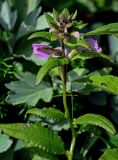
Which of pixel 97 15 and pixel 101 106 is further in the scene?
pixel 97 15

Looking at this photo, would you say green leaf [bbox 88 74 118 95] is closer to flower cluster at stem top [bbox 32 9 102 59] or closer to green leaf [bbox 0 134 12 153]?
flower cluster at stem top [bbox 32 9 102 59]

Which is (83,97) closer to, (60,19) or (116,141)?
(116,141)

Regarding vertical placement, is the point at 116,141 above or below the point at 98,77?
below

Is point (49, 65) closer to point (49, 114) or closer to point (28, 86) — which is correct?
point (49, 114)

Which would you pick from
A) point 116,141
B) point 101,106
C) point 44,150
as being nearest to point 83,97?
point 101,106

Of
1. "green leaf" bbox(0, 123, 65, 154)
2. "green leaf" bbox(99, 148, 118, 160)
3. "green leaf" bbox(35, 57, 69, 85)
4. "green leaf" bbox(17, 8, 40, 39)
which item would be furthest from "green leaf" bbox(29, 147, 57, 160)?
"green leaf" bbox(17, 8, 40, 39)

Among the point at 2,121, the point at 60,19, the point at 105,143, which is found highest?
the point at 60,19
